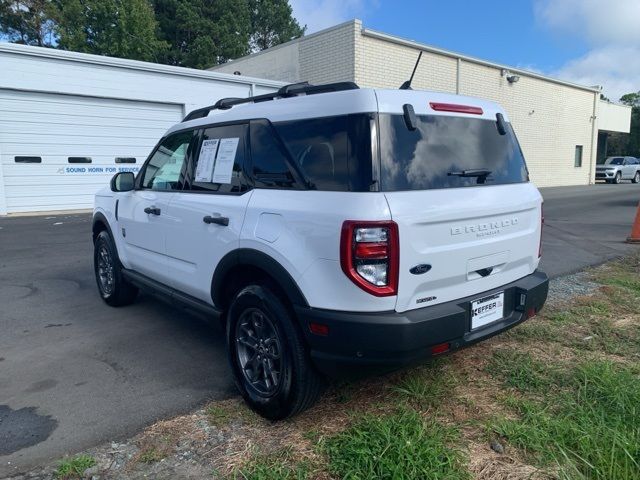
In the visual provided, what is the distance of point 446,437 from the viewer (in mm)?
2818

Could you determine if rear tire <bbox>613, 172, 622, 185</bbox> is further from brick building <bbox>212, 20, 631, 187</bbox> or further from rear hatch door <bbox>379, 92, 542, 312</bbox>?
rear hatch door <bbox>379, 92, 542, 312</bbox>

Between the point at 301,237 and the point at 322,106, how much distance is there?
31.4 inches

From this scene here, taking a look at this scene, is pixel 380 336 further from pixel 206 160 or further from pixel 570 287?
pixel 570 287

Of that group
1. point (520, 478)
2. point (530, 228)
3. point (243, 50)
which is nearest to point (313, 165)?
point (530, 228)

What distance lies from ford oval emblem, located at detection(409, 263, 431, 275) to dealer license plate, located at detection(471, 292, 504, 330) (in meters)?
0.46

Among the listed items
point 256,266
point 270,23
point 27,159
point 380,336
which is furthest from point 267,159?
point 270,23

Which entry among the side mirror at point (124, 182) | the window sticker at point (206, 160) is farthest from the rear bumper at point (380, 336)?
the side mirror at point (124, 182)

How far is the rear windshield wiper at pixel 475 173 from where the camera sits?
3.05 metres

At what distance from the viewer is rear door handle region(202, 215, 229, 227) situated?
11.0ft

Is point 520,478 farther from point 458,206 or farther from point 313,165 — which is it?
point 313,165

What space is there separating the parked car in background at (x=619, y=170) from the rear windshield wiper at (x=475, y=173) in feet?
119

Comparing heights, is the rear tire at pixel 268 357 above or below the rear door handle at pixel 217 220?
below

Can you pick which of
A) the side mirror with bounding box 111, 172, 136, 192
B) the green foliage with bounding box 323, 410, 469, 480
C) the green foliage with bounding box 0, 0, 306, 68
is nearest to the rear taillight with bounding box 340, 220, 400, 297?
the green foliage with bounding box 323, 410, 469, 480

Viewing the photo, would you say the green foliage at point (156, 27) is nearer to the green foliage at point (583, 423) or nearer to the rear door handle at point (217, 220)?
the rear door handle at point (217, 220)
